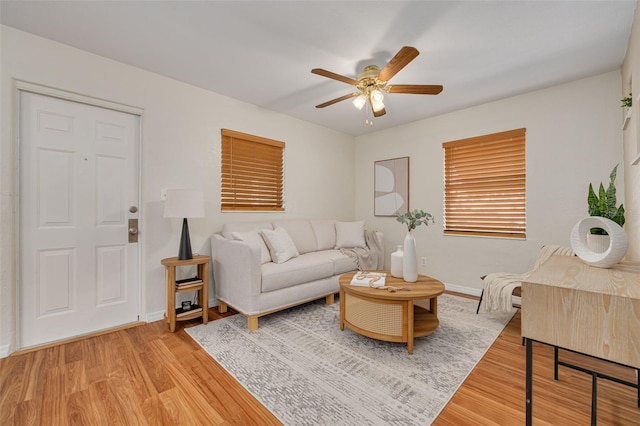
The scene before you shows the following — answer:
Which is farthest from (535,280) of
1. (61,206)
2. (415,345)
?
(61,206)

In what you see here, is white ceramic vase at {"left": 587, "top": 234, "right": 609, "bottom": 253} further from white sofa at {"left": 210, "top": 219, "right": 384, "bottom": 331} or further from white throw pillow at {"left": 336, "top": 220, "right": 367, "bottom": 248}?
white throw pillow at {"left": 336, "top": 220, "right": 367, "bottom": 248}

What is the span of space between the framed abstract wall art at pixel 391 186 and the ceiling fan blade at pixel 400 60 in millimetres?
2150

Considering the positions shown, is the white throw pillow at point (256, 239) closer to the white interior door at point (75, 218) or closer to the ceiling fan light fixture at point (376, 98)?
the white interior door at point (75, 218)

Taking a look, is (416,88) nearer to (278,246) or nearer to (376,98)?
(376,98)

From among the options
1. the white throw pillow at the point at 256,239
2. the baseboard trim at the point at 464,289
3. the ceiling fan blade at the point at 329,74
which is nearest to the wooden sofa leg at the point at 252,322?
the white throw pillow at the point at 256,239

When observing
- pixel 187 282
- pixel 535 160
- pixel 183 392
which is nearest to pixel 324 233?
pixel 187 282

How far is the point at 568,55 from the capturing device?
2.30 meters

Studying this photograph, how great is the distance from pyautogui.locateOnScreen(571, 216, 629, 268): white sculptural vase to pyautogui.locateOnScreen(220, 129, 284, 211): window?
10.2 ft

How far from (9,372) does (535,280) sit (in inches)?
122

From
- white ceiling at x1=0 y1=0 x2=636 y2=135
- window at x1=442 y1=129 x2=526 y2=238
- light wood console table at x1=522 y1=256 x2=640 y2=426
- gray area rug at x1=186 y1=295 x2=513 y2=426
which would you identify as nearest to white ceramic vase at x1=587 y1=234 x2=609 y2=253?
light wood console table at x1=522 y1=256 x2=640 y2=426

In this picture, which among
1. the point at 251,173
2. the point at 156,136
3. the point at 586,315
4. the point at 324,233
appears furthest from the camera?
the point at 324,233

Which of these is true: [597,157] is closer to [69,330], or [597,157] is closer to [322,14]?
[322,14]

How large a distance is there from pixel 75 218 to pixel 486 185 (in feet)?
14.4

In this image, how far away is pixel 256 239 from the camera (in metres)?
2.88
